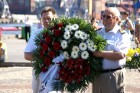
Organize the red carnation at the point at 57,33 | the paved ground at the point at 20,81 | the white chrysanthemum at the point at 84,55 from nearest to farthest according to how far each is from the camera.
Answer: the white chrysanthemum at the point at 84,55 → the red carnation at the point at 57,33 → the paved ground at the point at 20,81

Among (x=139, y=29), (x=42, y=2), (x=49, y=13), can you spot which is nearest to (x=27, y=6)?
(x=42, y=2)

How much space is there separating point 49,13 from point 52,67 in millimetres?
693

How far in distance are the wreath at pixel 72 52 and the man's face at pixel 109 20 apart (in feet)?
0.60

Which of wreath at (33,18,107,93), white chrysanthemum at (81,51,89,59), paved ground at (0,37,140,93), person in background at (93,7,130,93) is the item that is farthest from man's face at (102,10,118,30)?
paved ground at (0,37,140,93)

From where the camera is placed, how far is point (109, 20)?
4504mm

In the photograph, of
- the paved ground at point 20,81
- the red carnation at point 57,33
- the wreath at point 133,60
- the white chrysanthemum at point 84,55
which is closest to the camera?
the white chrysanthemum at point 84,55

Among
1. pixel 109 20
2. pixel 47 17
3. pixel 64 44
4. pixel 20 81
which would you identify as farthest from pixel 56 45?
pixel 20 81

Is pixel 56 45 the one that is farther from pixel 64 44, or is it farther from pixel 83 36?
pixel 83 36

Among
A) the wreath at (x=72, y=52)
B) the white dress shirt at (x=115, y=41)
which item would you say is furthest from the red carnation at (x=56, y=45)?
the white dress shirt at (x=115, y=41)

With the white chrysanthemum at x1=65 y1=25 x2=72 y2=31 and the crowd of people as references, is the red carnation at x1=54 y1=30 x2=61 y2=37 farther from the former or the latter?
the crowd of people

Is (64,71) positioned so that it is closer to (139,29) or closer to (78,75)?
(78,75)

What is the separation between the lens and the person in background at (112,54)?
449 cm

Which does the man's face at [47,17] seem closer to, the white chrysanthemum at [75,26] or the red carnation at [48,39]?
the red carnation at [48,39]

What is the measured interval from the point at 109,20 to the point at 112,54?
0.38 meters
